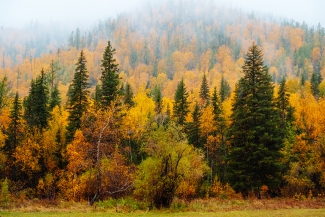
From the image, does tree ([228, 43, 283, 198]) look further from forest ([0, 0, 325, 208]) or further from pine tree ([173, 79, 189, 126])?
pine tree ([173, 79, 189, 126])

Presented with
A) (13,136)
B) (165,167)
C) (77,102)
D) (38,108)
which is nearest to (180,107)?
(77,102)

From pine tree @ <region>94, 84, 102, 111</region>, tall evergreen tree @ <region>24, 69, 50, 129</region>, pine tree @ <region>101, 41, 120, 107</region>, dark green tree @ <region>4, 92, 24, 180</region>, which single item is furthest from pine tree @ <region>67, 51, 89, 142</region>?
dark green tree @ <region>4, 92, 24, 180</region>

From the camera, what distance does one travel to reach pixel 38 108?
46969mm

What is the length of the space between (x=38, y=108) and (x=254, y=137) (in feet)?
105

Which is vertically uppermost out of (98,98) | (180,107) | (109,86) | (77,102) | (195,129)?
(109,86)

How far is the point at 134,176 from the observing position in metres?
32.1

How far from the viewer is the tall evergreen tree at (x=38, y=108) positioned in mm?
46688

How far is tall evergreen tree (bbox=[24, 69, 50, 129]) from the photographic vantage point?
4669 centimetres

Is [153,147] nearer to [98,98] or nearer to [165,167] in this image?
[165,167]

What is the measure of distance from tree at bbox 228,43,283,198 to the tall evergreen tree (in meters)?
28.1

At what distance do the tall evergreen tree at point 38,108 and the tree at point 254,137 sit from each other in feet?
92.3

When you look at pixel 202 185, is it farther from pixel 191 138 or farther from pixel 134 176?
pixel 134 176

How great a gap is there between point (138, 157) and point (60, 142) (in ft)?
41.0

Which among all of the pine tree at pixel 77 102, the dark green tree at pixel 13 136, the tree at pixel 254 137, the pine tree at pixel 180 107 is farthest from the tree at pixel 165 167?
the dark green tree at pixel 13 136
